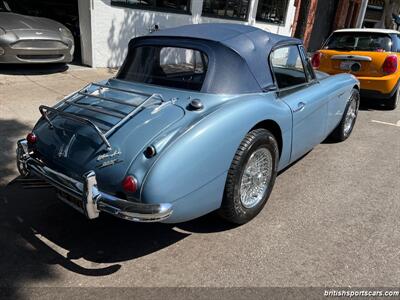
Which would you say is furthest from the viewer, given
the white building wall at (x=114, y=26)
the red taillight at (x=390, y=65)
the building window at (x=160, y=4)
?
the building window at (x=160, y=4)

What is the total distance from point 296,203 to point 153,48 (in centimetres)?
197

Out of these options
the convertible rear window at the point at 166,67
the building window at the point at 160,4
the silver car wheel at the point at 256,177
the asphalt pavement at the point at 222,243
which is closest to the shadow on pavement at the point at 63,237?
the asphalt pavement at the point at 222,243

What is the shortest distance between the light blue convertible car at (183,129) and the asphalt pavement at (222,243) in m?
0.31

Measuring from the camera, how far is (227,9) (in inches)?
452

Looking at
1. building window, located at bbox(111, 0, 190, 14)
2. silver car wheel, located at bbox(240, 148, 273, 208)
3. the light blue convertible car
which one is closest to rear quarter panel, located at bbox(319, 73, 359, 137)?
the light blue convertible car

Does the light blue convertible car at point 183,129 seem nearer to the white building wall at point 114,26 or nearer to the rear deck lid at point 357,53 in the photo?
the rear deck lid at point 357,53

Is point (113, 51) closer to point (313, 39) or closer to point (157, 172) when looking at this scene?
point (157, 172)

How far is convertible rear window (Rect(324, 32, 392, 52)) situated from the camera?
7094 millimetres

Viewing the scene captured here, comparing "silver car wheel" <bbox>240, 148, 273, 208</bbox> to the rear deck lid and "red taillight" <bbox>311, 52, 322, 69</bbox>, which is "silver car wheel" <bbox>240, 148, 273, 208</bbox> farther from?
"red taillight" <bbox>311, 52, 322, 69</bbox>

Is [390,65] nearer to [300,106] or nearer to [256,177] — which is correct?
[300,106]

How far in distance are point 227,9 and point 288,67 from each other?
821 centimetres

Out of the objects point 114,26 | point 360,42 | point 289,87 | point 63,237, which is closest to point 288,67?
point 289,87

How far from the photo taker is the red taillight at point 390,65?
6.73 meters

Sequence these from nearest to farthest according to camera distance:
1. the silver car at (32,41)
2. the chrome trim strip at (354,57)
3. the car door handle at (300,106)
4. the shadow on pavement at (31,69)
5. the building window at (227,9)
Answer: the car door handle at (300,106), the silver car at (32,41), the chrome trim strip at (354,57), the shadow on pavement at (31,69), the building window at (227,9)
